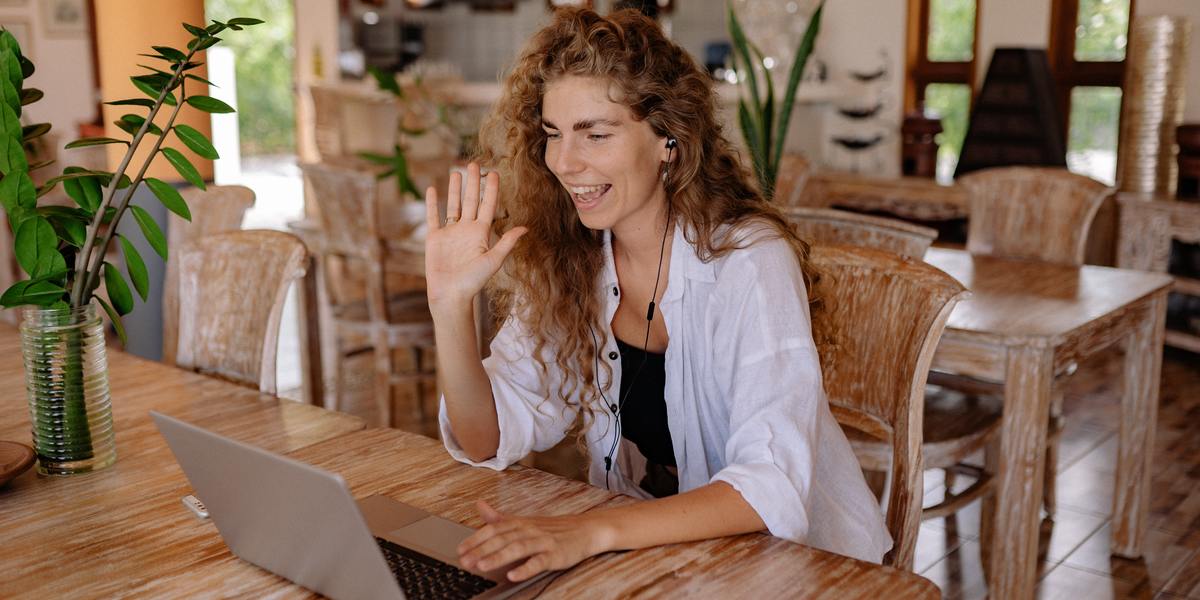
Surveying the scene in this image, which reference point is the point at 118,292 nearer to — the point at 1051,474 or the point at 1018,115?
the point at 1051,474

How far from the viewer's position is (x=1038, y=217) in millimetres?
3344

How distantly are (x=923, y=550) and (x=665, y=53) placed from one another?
6.06 feet

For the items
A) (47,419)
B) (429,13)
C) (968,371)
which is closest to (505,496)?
(47,419)

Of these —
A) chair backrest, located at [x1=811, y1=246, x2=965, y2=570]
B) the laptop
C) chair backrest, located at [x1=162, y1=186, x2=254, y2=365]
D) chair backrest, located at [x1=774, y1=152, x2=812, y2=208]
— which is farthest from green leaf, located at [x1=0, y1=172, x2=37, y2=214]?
chair backrest, located at [x1=774, y1=152, x2=812, y2=208]

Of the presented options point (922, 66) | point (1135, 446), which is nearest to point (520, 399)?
point (1135, 446)

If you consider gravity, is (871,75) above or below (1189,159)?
above

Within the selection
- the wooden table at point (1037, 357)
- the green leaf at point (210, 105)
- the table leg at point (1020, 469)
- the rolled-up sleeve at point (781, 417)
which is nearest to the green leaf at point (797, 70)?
the wooden table at point (1037, 357)

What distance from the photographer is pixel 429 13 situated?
8938mm

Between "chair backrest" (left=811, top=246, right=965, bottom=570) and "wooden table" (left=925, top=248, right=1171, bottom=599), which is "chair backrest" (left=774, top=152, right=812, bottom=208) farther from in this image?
"chair backrest" (left=811, top=246, right=965, bottom=570)

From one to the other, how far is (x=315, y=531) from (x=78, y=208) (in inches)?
28.7

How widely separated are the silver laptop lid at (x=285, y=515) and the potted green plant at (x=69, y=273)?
390 millimetres

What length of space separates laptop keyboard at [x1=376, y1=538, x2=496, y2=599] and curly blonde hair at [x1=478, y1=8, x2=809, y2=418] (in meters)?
0.55

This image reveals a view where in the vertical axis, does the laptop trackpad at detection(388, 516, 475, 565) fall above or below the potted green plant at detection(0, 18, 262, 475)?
below

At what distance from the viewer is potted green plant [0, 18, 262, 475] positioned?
151 cm
